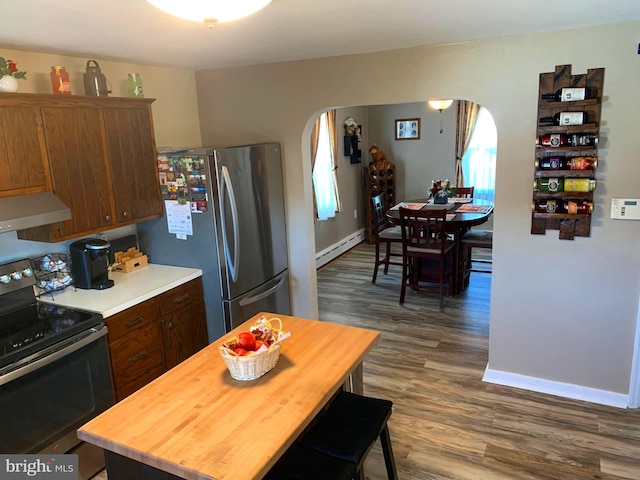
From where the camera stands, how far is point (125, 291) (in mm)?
2922

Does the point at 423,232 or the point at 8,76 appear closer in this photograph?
the point at 8,76

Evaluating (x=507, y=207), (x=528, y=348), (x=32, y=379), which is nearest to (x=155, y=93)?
(x=32, y=379)

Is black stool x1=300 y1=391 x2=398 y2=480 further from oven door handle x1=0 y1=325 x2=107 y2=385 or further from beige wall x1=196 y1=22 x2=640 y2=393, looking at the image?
beige wall x1=196 y1=22 x2=640 y2=393

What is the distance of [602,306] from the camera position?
9.61ft

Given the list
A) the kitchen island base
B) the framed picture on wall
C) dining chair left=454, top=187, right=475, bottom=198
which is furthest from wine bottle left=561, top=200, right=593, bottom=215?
the framed picture on wall

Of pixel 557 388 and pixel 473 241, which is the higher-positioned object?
pixel 473 241

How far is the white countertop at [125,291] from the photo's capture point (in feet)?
8.86

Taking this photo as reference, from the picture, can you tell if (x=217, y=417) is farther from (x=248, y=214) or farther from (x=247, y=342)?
(x=248, y=214)

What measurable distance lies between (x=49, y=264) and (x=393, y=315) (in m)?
3.01

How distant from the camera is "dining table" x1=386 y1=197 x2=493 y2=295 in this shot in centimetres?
463

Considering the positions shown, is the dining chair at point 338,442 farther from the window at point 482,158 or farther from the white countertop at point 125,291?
the window at point 482,158

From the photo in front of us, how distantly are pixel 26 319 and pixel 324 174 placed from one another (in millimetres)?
4166

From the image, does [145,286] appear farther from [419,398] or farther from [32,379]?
[419,398]

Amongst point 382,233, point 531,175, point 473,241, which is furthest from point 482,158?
point 531,175
